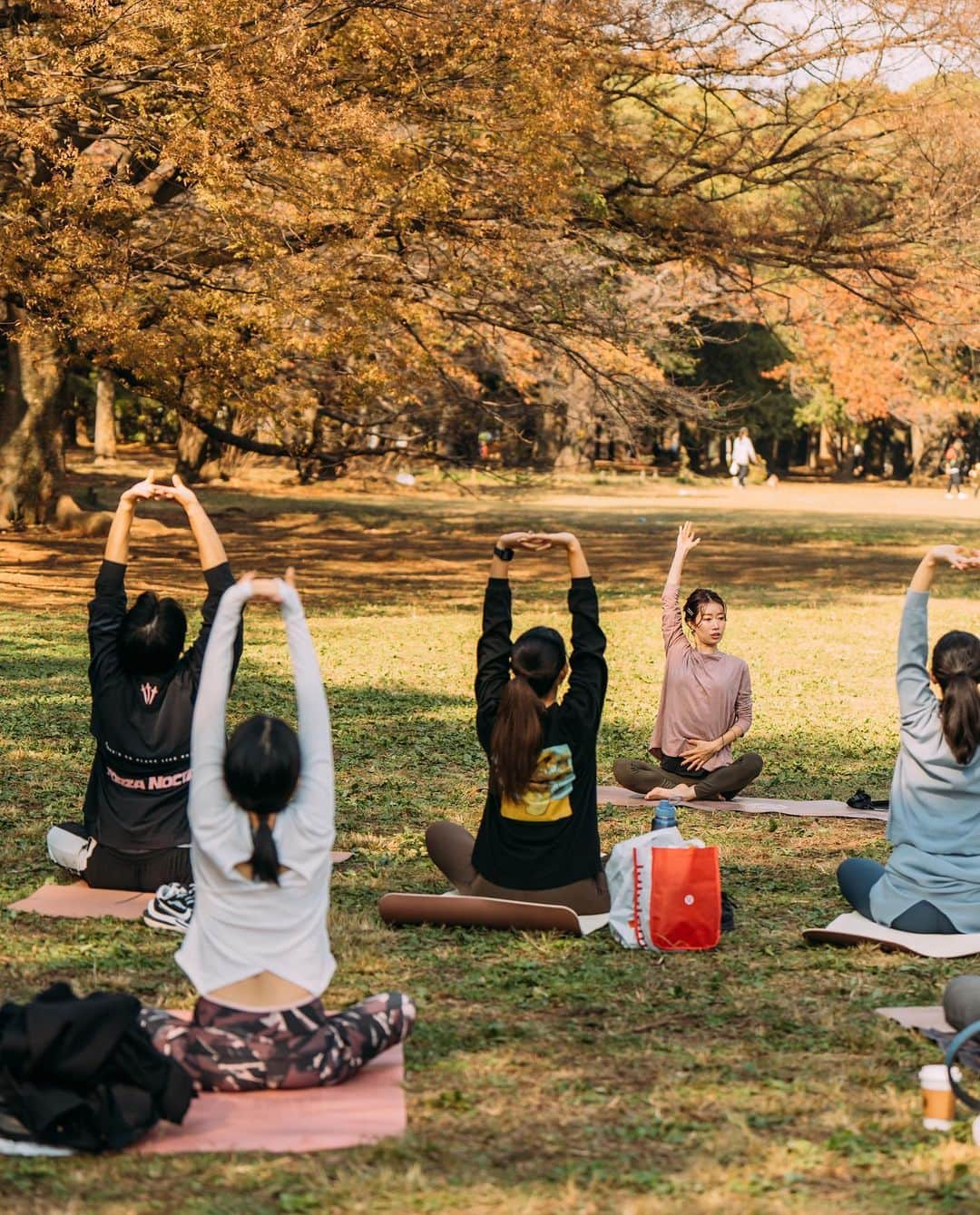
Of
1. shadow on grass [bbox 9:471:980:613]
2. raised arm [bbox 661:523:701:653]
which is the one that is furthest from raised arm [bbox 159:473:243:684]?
shadow on grass [bbox 9:471:980:613]

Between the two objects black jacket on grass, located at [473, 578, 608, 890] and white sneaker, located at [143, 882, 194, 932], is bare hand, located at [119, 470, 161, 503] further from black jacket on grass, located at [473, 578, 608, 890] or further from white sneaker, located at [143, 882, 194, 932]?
white sneaker, located at [143, 882, 194, 932]

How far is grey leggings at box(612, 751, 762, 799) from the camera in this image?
8.71 m

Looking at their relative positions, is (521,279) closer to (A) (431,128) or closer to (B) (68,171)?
(A) (431,128)

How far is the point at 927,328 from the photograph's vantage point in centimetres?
2222

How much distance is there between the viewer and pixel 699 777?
8773 millimetres

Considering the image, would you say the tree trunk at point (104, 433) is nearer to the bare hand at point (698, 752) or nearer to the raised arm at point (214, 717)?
the bare hand at point (698, 752)

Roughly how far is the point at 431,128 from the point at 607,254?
3459mm

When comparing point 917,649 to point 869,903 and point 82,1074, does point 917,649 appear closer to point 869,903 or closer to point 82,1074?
point 869,903

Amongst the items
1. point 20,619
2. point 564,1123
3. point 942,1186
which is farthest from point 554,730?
point 20,619

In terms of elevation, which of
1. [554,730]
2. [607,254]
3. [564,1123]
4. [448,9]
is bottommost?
[564,1123]

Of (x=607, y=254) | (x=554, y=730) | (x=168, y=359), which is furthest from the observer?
(x=607, y=254)

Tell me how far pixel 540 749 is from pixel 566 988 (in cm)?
83

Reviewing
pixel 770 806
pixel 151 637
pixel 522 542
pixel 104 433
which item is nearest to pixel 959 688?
pixel 522 542

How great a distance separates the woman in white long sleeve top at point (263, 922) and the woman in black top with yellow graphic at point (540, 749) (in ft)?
4.67
